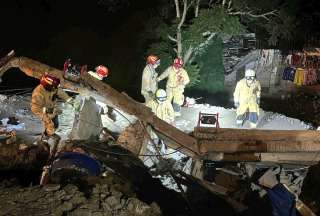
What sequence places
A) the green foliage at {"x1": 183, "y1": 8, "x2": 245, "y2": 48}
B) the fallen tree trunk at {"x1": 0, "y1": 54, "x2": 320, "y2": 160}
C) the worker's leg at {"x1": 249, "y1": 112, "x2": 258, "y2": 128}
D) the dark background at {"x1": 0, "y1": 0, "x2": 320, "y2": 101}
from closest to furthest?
the fallen tree trunk at {"x1": 0, "y1": 54, "x2": 320, "y2": 160} < the worker's leg at {"x1": 249, "y1": 112, "x2": 258, "y2": 128} < the green foliage at {"x1": 183, "y1": 8, "x2": 245, "y2": 48} < the dark background at {"x1": 0, "y1": 0, "x2": 320, "y2": 101}

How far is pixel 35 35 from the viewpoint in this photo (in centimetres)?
2877

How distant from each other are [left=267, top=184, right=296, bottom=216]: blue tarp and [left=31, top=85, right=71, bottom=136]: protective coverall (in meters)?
5.32

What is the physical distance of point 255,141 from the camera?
406 inches

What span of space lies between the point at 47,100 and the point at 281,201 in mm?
5694

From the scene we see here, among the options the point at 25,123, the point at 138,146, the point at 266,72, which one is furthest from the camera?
the point at 266,72

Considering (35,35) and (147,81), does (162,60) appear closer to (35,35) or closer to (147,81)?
(147,81)

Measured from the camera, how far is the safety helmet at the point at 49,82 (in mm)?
10297

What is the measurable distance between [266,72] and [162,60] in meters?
6.58

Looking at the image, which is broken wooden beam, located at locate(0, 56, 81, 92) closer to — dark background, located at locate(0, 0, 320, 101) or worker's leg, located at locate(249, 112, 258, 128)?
worker's leg, located at locate(249, 112, 258, 128)

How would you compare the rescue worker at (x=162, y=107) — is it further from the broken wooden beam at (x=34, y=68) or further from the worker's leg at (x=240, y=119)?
the broken wooden beam at (x=34, y=68)

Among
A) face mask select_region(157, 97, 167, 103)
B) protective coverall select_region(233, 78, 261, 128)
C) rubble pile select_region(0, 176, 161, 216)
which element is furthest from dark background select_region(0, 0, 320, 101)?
rubble pile select_region(0, 176, 161, 216)

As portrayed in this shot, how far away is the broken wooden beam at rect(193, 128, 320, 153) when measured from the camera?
1021 centimetres

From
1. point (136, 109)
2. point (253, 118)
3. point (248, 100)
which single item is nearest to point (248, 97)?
point (248, 100)

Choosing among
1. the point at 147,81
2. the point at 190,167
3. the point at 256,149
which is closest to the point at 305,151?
the point at 256,149
